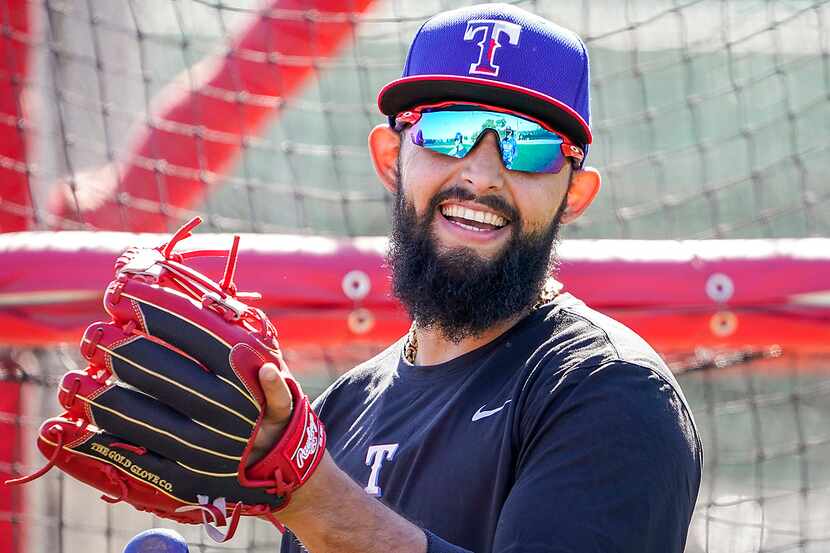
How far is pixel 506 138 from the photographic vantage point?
1.90m

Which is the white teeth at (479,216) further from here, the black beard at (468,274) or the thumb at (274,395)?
the thumb at (274,395)

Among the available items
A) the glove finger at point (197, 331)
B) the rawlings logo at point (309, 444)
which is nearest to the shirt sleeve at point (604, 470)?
the rawlings logo at point (309, 444)

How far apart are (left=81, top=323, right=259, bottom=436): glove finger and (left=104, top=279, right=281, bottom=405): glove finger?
1 cm

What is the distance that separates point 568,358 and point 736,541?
14.0 ft

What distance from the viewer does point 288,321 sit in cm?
284

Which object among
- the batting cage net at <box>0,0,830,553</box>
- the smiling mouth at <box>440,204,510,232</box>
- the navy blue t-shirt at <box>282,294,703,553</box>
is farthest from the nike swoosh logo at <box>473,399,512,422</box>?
the batting cage net at <box>0,0,830,553</box>

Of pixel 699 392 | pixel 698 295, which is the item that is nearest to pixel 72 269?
pixel 698 295

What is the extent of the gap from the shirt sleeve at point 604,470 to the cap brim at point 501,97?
1.67 ft

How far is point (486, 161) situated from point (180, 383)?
719 mm

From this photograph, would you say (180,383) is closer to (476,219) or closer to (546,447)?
(546,447)

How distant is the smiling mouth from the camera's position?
1892 millimetres

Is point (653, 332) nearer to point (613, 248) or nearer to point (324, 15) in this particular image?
point (613, 248)

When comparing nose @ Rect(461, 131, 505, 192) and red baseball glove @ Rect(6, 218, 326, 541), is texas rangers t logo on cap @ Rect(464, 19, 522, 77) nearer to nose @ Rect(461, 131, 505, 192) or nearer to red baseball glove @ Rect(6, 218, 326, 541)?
nose @ Rect(461, 131, 505, 192)

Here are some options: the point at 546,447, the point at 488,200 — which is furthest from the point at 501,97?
the point at 546,447
